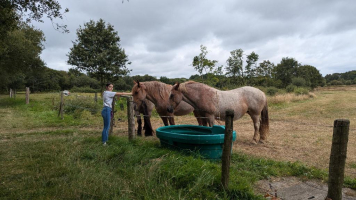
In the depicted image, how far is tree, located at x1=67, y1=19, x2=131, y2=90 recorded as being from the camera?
15.2 metres

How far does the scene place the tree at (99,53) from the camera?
15250mm

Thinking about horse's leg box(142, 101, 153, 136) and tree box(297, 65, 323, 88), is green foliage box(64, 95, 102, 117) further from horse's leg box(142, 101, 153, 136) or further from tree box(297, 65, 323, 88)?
tree box(297, 65, 323, 88)

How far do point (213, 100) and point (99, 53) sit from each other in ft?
41.8

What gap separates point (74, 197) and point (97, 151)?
5.85ft

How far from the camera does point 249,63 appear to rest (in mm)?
28406

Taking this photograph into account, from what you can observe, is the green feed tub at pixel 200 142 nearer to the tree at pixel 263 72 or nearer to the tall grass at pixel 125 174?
the tall grass at pixel 125 174

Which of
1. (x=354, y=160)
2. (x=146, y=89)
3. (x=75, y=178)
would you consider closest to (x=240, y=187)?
(x=75, y=178)

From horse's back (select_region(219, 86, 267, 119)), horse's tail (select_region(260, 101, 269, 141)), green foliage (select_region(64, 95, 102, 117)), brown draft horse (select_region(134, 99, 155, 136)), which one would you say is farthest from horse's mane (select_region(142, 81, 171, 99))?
green foliage (select_region(64, 95, 102, 117))

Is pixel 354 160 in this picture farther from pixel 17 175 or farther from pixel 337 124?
pixel 17 175

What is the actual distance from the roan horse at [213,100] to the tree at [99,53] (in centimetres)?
1154

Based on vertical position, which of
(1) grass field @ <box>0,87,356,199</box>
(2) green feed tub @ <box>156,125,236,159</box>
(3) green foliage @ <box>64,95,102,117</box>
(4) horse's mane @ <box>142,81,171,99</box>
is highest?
(4) horse's mane @ <box>142,81,171,99</box>

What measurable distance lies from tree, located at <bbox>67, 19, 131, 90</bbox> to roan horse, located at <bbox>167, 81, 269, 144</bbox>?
1154cm

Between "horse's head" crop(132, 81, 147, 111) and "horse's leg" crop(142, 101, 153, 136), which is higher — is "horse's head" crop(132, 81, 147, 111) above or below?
above

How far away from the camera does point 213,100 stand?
554 centimetres
